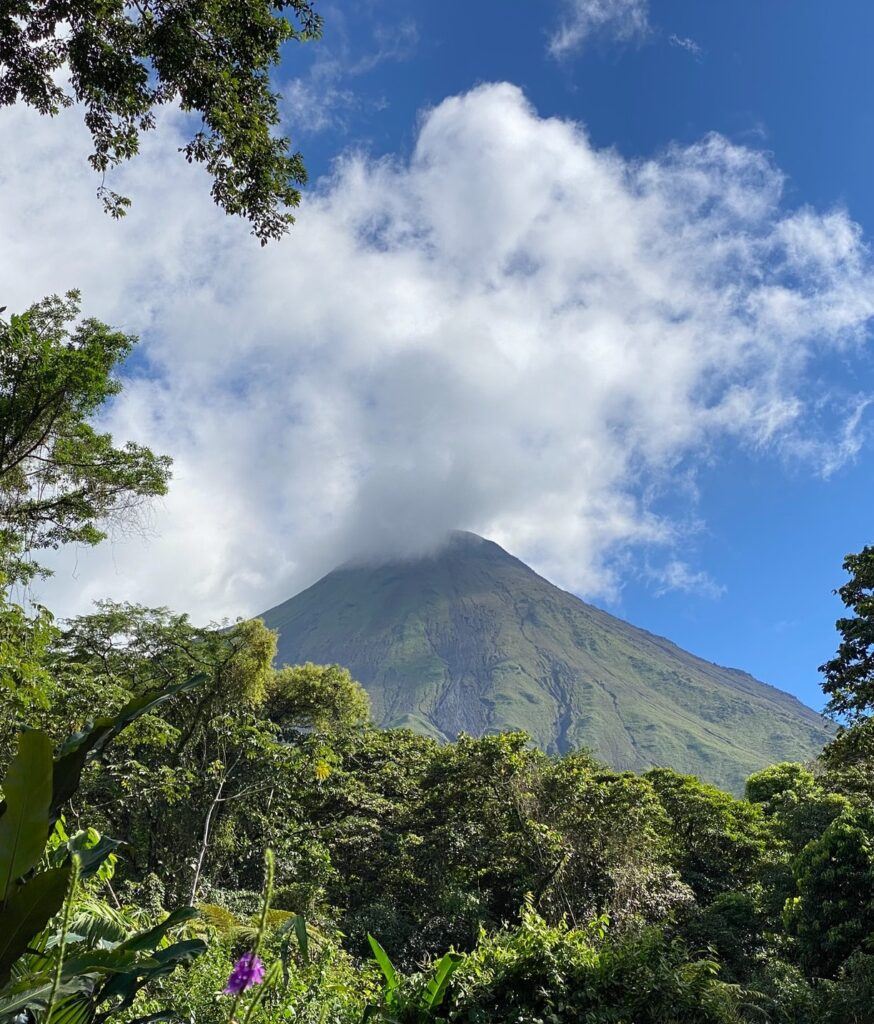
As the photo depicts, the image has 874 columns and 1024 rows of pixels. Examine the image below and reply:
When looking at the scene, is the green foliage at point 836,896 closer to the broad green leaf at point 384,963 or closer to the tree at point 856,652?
the tree at point 856,652

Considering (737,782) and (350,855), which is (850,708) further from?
(737,782)

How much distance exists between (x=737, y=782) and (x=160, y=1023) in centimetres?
12945

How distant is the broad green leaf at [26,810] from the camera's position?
1042mm

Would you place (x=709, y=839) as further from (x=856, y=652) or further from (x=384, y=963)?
(x=384, y=963)

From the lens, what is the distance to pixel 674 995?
14.6 ft

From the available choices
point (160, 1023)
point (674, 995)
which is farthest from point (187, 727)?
point (160, 1023)

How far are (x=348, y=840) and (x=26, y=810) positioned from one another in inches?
629

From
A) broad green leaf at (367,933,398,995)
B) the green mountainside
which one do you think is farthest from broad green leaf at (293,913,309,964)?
the green mountainside

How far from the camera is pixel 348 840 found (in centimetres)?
1513

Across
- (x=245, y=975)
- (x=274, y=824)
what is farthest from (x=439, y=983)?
(x=274, y=824)

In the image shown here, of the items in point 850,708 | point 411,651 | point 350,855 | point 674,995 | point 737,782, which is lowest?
point 350,855

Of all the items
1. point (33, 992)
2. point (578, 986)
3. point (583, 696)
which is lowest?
point (578, 986)

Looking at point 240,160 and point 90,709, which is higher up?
point 240,160

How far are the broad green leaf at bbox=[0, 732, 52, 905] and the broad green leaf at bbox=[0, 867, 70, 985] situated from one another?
31 millimetres
